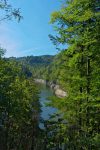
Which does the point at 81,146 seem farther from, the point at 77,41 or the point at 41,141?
the point at 77,41

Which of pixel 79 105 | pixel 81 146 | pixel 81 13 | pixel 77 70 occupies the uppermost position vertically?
pixel 81 13

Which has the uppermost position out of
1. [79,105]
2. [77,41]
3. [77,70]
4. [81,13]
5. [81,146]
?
[81,13]

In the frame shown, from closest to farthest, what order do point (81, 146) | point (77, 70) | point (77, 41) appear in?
point (81, 146), point (77, 41), point (77, 70)

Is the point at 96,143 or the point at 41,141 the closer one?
Result: the point at 41,141

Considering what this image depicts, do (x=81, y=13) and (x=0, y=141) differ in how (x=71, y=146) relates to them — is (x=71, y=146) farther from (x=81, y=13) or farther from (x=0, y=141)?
(x=81, y=13)

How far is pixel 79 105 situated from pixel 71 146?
631 centimetres

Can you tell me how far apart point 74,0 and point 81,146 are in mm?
8748

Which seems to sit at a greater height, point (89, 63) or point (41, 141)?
point (89, 63)

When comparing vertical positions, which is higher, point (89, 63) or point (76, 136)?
point (89, 63)

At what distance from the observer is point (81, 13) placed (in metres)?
21.1

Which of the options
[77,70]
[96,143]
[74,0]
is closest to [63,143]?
[96,143]

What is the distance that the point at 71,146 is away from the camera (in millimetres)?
16125

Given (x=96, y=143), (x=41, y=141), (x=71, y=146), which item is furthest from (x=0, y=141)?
(x=96, y=143)

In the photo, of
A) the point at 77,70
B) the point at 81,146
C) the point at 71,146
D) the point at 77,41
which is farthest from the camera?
the point at 77,70
